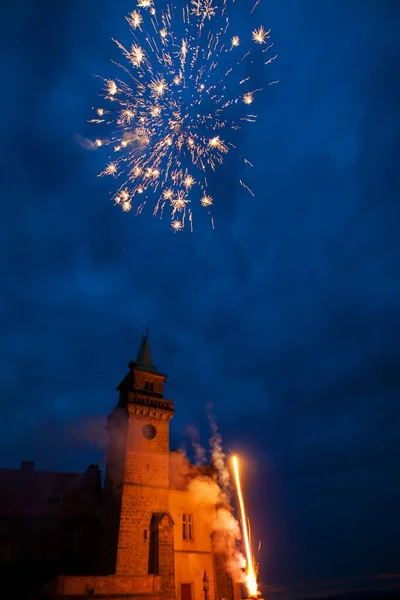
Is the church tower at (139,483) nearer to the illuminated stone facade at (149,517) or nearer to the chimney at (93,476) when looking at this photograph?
the illuminated stone facade at (149,517)

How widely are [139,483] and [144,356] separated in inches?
447

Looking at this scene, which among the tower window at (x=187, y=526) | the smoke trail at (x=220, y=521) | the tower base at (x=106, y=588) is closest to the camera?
the tower base at (x=106, y=588)

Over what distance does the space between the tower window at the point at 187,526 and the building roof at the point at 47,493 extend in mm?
7217

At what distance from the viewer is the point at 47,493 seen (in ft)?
103

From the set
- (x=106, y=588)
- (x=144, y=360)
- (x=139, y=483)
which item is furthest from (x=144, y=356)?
(x=106, y=588)

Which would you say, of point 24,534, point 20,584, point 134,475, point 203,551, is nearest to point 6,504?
point 24,534

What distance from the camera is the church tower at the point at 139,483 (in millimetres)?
25875

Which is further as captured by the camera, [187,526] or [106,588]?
[187,526]

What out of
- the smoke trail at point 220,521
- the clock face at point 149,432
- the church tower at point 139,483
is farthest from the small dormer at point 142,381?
the smoke trail at point 220,521

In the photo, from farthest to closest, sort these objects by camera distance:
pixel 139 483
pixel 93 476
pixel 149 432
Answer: pixel 93 476 < pixel 149 432 < pixel 139 483

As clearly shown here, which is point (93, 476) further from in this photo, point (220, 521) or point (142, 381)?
point (220, 521)

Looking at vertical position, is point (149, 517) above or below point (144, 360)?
below

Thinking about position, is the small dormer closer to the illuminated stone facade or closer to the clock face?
the illuminated stone facade

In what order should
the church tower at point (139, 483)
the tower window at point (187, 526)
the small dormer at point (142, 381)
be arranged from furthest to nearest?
1. the small dormer at point (142, 381)
2. the tower window at point (187, 526)
3. the church tower at point (139, 483)
